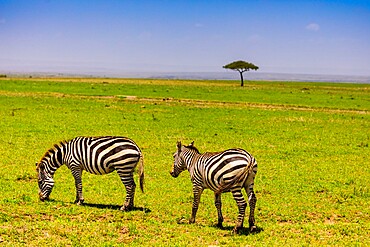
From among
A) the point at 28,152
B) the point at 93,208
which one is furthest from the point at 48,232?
the point at 28,152

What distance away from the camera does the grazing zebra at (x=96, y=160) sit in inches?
438

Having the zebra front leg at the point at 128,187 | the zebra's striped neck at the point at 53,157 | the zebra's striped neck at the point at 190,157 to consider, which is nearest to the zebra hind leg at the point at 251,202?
the zebra's striped neck at the point at 190,157

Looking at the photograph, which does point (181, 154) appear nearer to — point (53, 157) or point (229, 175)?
point (229, 175)

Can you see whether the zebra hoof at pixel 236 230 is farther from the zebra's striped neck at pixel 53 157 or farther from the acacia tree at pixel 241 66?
the acacia tree at pixel 241 66

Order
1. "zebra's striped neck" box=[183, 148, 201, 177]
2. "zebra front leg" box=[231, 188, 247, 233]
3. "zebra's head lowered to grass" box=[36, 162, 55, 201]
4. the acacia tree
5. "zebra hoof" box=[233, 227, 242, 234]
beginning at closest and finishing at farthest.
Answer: "zebra front leg" box=[231, 188, 247, 233], "zebra hoof" box=[233, 227, 242, 234], "zebra's striped neck" box=[183, 148, 201, 177], "zebra's head lowered to grass" box=[36, 162, 55, 201], the acacia tree

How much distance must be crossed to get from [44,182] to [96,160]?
154 centimetres

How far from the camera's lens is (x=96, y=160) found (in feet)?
37.0

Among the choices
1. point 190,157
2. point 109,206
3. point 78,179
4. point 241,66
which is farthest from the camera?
point 241,66

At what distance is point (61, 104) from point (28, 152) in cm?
1928

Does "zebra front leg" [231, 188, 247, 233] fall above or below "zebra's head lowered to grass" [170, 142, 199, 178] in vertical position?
below

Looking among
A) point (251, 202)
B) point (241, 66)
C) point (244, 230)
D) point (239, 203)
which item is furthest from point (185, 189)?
point (241, 66)

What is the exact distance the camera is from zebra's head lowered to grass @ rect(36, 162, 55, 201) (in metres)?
11.7

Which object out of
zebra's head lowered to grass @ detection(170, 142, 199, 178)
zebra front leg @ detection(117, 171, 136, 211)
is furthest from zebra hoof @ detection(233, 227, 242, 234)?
zebra front leg @ detection(117, 171, 136, 211)

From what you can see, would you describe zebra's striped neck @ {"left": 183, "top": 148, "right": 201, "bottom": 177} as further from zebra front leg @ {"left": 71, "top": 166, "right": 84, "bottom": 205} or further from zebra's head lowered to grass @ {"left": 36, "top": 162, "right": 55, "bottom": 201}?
zebra's head lowered to grass @ {"left": 36, "top": 162, "right": 55, "bottom": 201}
